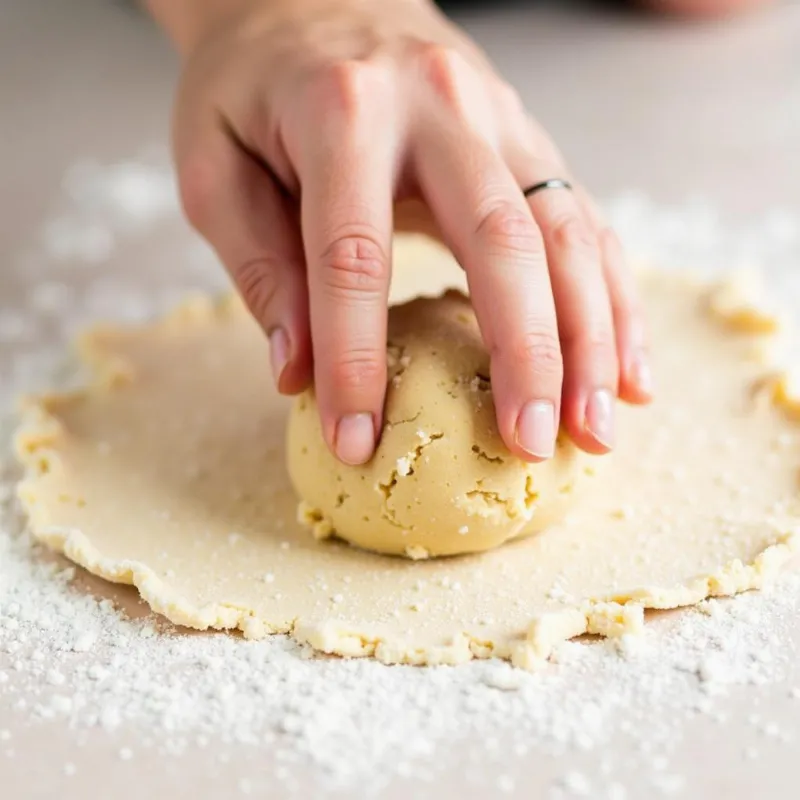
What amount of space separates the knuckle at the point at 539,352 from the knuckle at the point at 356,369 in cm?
17

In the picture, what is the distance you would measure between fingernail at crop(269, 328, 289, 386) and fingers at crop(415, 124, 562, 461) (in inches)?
10.1

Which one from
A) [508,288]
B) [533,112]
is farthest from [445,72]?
[533,112]

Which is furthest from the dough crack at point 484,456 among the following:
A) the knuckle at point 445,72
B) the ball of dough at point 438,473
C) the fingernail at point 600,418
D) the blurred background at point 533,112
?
the blurred background at point 533,112

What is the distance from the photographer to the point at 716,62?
2945mm

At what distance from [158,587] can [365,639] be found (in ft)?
0.90

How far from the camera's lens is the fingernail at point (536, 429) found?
1354 millimetres

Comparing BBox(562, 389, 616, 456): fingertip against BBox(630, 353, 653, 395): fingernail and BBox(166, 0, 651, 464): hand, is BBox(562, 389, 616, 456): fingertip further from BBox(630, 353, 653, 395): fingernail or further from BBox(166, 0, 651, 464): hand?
BBox(630, 353, 653, 395): fingernail

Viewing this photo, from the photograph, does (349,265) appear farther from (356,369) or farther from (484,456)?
(484,456)

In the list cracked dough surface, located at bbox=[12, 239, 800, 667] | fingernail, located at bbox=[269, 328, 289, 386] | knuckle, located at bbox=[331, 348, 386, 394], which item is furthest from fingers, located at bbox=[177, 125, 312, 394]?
cracked dough surface, located at bbox=[12, 239, 800, 667]

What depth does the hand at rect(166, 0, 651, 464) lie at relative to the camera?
1.38m

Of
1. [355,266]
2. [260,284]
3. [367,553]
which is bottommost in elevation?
[367,553]

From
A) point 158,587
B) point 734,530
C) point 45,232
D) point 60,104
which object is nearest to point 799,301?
point 734,530

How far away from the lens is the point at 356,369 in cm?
139

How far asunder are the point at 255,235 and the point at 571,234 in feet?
1.43
